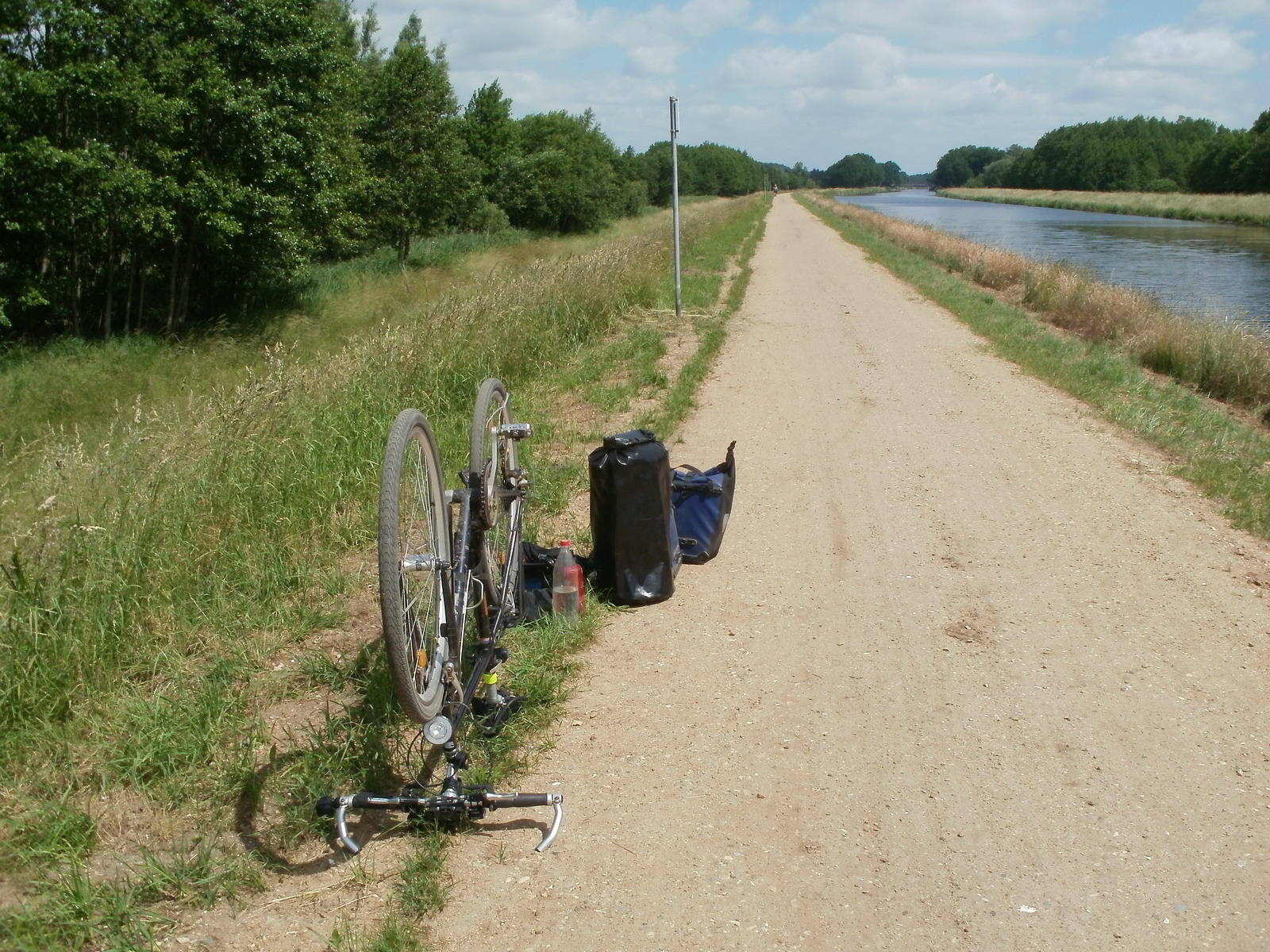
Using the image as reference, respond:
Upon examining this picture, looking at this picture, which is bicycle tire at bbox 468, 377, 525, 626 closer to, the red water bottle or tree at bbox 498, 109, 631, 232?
the red water bottle

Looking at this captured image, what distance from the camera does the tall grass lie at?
61.0 metres

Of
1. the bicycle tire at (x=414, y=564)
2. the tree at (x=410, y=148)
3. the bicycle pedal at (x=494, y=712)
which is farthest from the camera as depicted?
the tree at (x=410, y=148)

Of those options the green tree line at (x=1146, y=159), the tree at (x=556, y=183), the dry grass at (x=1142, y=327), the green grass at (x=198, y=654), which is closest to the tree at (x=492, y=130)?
the tree at (x=556, y=183)

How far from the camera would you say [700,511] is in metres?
5.87

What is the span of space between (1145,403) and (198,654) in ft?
29.8

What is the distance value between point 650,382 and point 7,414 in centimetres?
996

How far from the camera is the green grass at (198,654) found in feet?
10.1

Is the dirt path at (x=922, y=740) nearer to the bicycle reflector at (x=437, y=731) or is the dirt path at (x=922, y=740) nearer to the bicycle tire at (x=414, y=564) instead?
the bicycle reflector at (x=437, y=731)

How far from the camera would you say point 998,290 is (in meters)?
21.7

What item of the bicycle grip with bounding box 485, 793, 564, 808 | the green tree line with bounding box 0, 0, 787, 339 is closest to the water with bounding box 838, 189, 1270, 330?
the bicycle grip with bounding box 485, 793, 564, 808

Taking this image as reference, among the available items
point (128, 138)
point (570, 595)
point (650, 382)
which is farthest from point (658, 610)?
point (128, 138)

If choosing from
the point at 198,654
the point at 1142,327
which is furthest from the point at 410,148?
the point at 198,654

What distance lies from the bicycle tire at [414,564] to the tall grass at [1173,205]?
6451cm

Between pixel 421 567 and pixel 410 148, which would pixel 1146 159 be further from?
pixel 421 567
